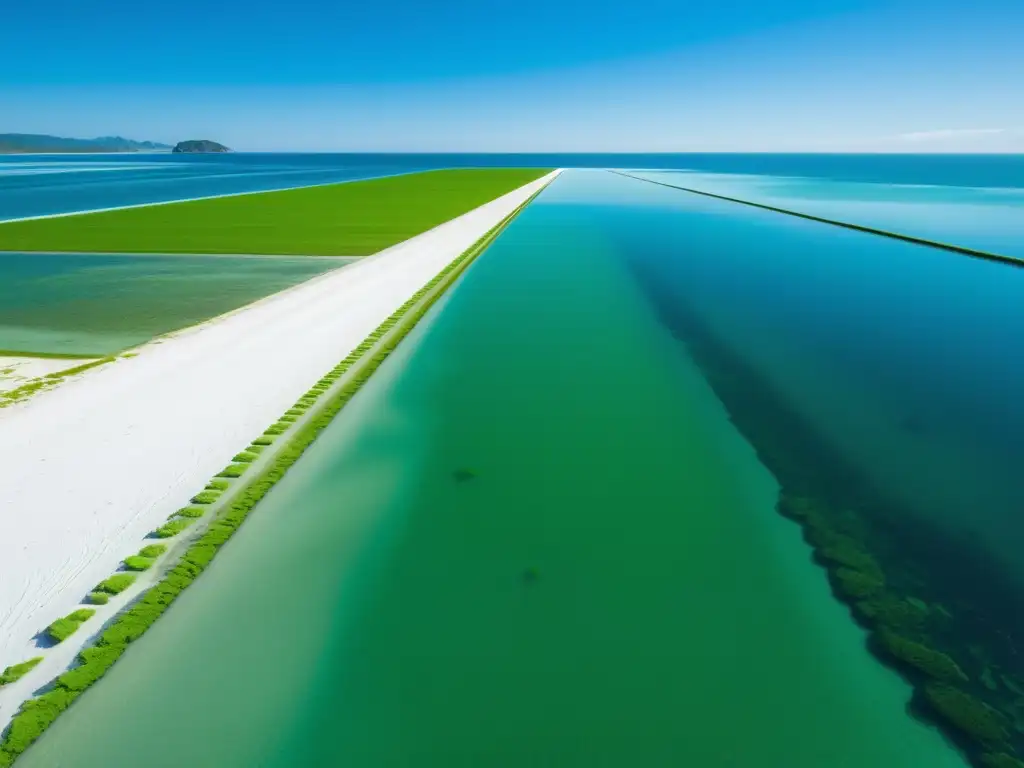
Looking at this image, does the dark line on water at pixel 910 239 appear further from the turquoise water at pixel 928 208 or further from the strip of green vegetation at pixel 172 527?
the strip of green vegetation at pixel 172 527

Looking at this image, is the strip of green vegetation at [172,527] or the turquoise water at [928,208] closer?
the strip of green vegetation at [172,527]

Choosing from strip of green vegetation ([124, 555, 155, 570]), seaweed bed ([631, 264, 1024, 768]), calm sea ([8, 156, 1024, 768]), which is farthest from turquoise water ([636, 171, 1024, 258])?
strip of green vegetation ([124, 555, 155, 570])

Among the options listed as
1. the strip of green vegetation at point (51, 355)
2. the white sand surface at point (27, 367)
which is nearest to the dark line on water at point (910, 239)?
the strip of green vegetation at point (51, 355)

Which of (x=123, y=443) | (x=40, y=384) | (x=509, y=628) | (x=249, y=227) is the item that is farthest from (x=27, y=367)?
(x=249, y=227)

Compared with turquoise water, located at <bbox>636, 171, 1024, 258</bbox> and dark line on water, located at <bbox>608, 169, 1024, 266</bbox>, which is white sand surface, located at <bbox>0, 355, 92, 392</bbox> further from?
turquoise water, located at <bbox>636, 171, 1024, 258</bbox>

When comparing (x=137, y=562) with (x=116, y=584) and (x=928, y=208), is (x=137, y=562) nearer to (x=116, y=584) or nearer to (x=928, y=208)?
(x=116, y=584)

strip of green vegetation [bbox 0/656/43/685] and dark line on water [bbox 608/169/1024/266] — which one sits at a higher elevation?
strip of green vegetation [bbox 0/656/43/685]

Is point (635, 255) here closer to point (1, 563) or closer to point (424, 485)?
point (424, 485)
